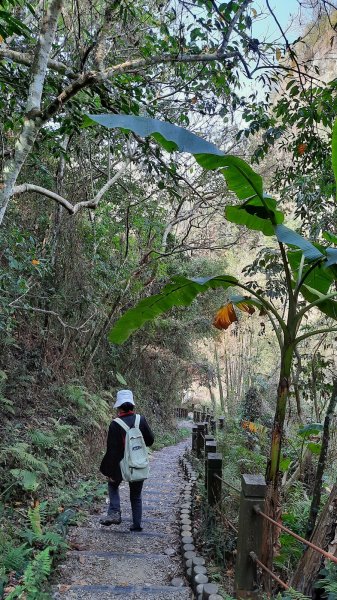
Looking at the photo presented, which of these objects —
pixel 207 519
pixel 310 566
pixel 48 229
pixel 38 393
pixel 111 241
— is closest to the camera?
pixel 310 566

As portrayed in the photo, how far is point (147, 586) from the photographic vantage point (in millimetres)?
3957

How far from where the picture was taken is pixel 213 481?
16.0ft

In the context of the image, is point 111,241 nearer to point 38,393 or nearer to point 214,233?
point 38,393

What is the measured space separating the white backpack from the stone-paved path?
650 millimetres

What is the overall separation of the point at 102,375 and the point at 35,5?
8.04m

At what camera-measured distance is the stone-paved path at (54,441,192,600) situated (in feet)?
12.5

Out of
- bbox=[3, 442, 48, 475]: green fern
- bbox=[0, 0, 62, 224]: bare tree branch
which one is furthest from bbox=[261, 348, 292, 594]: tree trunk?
bbox=[3, 442, 48, 475]: green fern

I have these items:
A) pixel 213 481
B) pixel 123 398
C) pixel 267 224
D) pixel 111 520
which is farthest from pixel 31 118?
pixel 111 520

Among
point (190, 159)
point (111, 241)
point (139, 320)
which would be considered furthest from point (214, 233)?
point (139, 320)

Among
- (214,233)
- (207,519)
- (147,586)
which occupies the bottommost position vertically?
(147,586)

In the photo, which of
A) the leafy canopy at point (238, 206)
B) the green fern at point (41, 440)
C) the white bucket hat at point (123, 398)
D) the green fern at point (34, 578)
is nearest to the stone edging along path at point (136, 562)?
the green fern at point (34, 578)

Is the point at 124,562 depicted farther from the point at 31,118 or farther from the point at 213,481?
the point at 31,118

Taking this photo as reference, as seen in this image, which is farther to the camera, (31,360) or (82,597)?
(31,360)

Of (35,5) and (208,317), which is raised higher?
(35,5)
